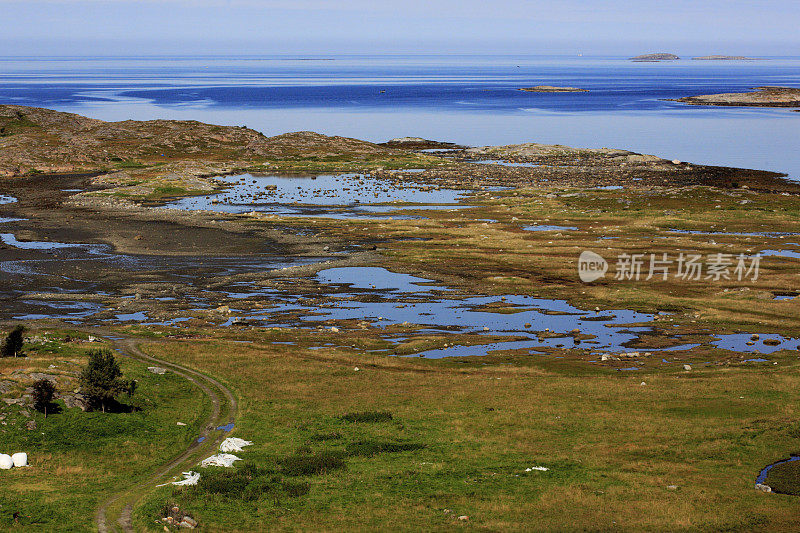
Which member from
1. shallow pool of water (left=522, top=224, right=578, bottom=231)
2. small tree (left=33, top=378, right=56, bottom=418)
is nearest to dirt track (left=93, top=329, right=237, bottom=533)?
small tree (left=33, top=378, right=56, bottom=418)

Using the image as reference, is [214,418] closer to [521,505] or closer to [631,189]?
[521,505]

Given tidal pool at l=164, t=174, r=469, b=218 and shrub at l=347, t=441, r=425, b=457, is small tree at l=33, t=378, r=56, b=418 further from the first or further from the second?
tidal pool at l=164, t=174, r=469, b=218

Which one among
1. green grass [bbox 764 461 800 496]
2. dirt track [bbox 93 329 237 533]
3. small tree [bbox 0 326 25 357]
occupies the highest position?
small tree [bbox 0 326 25 357]

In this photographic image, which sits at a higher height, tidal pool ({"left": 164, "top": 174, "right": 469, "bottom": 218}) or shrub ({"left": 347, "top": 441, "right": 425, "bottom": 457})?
tidal pool ({"left": 164, "top": 174, "right": 469, "bottom": 218})

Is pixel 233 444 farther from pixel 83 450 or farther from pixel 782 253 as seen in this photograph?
pixel 782 253

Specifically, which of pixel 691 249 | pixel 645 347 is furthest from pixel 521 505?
pixel 691 249

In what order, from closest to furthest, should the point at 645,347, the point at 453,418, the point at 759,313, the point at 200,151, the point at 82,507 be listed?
the point at 82,507 < the point at 453,418 < the point at 645,347 < the point at 759,313 < the point at 200,151

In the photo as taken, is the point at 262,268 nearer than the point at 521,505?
No
